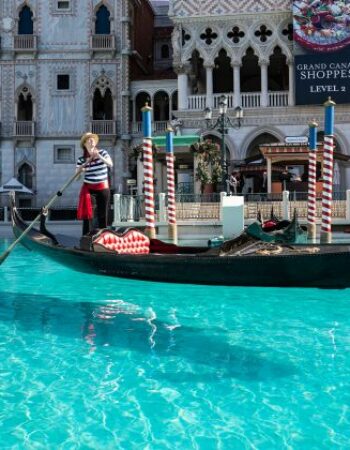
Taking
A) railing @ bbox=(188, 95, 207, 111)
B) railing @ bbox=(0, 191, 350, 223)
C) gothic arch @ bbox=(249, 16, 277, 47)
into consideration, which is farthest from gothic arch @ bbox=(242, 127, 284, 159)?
railing @ bbox=(0, 191, 350, 223)

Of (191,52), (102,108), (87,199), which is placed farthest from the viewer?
(102,108)

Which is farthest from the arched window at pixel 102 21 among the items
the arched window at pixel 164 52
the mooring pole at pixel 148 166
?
the mooring pole at pixel 148 166

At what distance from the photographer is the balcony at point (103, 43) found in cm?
2122

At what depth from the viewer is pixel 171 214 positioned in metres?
12.1

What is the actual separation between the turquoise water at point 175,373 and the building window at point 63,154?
50.9 ft

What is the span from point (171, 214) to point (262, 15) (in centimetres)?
965

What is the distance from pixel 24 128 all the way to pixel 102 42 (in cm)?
447

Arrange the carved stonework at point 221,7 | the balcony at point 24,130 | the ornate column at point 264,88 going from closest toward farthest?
the carved stonework at point 221,7 → the ornate column at point 264,88 → the balcony at point 24,130

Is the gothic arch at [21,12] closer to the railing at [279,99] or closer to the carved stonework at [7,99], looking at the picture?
the carved stonework at [7,99]

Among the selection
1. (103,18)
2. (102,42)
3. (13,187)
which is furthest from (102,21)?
(13,187)

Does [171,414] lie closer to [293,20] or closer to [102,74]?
[293,20]

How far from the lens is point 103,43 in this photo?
21406mm

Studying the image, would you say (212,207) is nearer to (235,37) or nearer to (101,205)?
(101,205)

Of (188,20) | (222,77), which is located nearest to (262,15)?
(188,20)
